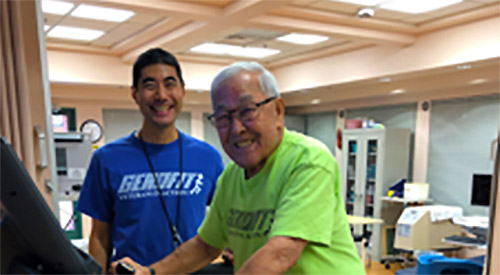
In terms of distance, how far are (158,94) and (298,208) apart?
794mm

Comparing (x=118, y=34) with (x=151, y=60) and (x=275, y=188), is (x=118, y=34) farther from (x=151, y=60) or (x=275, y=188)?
(x=275, y=188)

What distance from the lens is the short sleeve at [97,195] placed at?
1539 mm

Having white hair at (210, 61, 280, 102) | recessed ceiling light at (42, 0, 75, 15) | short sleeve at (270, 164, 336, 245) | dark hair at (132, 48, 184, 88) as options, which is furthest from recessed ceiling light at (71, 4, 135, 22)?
short sleeve at (270, 164, 336, 245)

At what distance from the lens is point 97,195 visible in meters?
1.55

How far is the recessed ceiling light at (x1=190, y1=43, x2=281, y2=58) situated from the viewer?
590cm

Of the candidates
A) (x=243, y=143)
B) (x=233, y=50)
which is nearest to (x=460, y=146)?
(x=233, y=50)

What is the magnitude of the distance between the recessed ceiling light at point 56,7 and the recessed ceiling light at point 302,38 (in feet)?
8.34

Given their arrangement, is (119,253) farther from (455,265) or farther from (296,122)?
(296,122)

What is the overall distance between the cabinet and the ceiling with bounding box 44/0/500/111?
3.16ft

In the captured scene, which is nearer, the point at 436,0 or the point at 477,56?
the point at 436,0

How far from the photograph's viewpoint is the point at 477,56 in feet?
14.3

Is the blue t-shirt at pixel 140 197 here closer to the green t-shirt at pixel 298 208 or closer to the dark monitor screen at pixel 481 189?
the green t-shirt at pixel 298 208

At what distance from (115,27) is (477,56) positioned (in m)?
4.03

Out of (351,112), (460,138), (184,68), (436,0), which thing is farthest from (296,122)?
(436,0)
